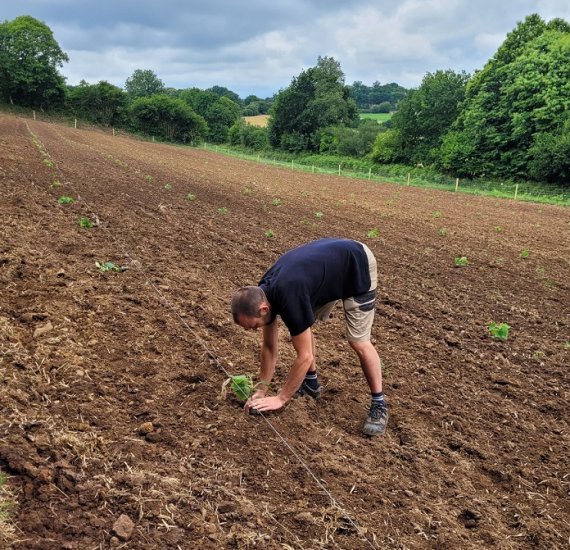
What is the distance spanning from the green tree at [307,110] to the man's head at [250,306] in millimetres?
68786

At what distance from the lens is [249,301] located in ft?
10.9

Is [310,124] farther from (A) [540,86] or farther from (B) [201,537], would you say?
(B) [201,537]

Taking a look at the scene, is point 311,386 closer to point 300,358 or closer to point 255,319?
point 300,358

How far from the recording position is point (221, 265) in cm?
863

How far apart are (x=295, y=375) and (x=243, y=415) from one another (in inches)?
29.5

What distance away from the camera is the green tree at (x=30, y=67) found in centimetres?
6931

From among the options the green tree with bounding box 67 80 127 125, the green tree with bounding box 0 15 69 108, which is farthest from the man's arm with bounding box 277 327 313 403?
the green tree with bounding box 0 15 69 108

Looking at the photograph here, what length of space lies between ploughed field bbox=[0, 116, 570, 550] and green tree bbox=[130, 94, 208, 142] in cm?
6673

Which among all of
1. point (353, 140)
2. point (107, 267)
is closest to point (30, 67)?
point (353, 140)

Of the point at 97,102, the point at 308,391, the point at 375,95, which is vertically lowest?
the point at 308,391

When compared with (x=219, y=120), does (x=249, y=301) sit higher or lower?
lower

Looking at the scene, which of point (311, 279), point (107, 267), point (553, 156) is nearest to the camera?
point (311, 279)

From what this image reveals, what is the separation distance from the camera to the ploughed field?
9.84 ft

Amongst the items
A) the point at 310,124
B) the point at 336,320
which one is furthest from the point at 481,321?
the point at 310,124
